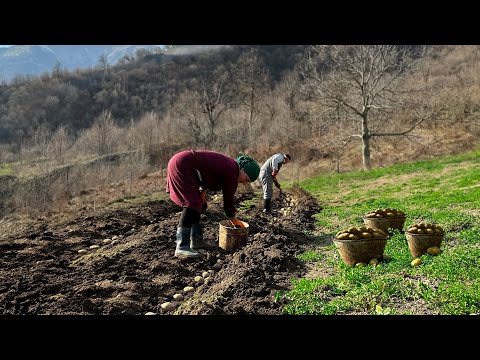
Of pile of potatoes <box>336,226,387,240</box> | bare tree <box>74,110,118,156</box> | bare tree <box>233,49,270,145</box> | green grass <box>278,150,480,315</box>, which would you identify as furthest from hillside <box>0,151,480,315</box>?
bare tree <box>74,110,118,156</box>

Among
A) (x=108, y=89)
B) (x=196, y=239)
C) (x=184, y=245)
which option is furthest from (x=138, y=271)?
(x=108, y=89)

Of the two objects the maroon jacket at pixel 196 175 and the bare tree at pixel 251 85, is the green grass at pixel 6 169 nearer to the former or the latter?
the bare tree at pixel 251 85

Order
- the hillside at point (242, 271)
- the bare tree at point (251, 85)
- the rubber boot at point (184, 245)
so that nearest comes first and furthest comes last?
the hillside at point (242, 271), the rubber boot at point (184, 245), the bare tree at point (251, 85)

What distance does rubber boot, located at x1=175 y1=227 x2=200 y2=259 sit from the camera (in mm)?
6887

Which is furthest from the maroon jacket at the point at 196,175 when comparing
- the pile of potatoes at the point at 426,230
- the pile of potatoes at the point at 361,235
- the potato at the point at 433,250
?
the potato at the point at 433,250

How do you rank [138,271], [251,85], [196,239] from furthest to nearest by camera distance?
[251,85], [196,239], [138,271]

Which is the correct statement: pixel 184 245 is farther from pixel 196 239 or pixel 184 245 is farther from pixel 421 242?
pixel 421 242

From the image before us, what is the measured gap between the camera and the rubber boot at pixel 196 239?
24.5 ft

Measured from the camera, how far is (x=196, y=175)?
6.92 metres

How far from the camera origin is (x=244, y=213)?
11.7 m

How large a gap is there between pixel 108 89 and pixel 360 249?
90.5 meters

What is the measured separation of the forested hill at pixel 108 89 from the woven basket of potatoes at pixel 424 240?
240 ft
